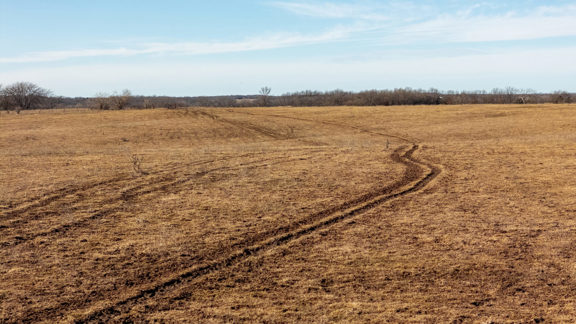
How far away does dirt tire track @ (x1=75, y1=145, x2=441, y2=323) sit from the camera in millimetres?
7844

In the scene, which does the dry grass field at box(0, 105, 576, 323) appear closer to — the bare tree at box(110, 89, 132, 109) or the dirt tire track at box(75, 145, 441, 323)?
the dirt tire track at box(75, 145, 441, 323)

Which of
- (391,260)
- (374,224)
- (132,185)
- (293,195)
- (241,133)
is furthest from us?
(241,133)

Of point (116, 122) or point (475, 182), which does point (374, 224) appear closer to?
point (475, 182)

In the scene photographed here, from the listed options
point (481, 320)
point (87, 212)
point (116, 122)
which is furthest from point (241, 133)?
point (481, 320)

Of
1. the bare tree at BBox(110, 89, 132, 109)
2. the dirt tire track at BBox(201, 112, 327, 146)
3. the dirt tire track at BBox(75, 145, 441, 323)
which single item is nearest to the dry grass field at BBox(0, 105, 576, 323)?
the dirt tire track at BBox(75, 145, 441, 323)

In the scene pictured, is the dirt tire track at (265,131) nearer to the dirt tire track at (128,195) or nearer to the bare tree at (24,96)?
the dirt tire track at (128,195)

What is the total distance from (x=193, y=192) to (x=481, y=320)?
11.1 metres

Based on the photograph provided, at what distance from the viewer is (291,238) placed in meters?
11.3

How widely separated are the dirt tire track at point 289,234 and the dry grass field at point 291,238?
0.04 meters

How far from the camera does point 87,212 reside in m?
13.7

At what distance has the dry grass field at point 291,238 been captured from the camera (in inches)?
309

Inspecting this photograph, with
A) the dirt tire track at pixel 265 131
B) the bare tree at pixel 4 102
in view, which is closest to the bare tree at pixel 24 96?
the bare tree at pixel 4 102

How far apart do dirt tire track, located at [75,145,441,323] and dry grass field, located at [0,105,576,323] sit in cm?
4

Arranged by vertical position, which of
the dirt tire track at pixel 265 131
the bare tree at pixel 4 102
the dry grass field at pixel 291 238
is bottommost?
the dry grass field at pixel 291 238
